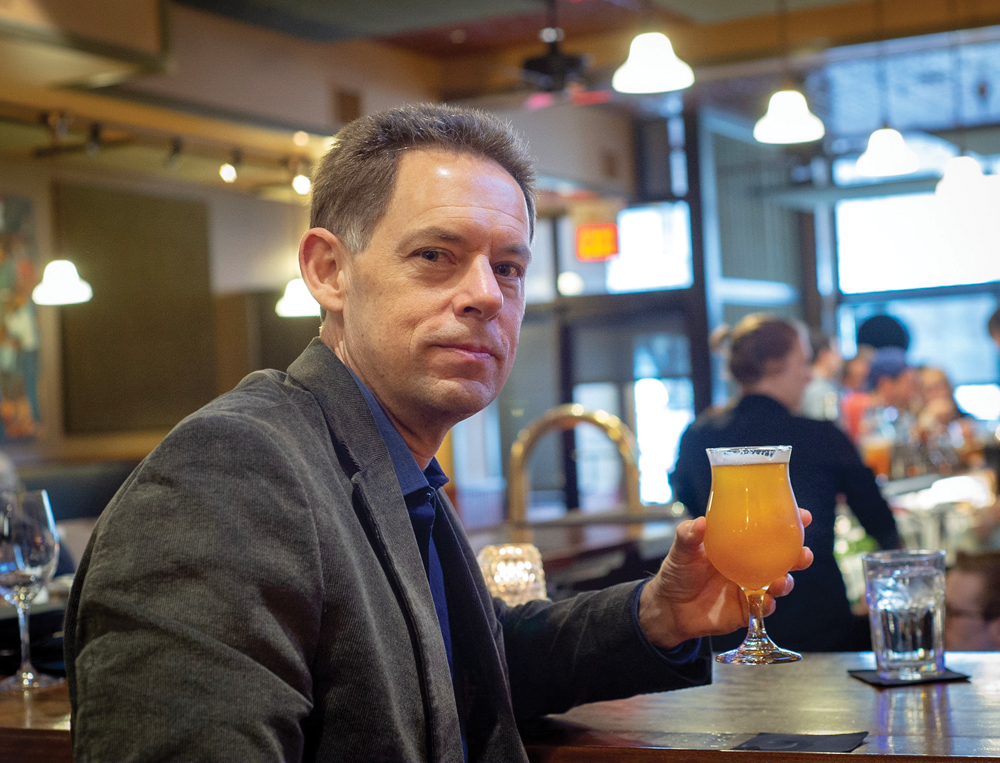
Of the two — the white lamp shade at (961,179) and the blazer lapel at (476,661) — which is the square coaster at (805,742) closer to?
the blazer lapel at (476,661)

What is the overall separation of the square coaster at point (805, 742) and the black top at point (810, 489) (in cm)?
134

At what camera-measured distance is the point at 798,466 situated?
289cm

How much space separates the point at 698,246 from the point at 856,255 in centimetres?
366

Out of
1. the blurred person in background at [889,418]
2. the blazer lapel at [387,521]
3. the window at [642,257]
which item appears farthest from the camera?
the window at [642,257]

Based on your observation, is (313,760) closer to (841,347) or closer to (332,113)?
(332,113)

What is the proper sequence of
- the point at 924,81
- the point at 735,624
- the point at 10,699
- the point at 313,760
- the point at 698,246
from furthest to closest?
1. the point at 698,246
2. the point at 924,81
3. the point at 10,699
4. the point at 735,624
5. the point at 313,760

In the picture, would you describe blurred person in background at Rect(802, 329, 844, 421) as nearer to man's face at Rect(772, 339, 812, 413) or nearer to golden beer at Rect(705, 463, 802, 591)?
man's face at Rect(772, 339, 812, 413)

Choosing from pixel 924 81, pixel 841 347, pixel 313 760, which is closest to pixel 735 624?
pixel 313 760

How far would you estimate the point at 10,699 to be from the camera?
1.73 metres

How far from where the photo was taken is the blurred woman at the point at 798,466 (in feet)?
9.00

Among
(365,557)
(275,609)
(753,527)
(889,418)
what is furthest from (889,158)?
(275,609)

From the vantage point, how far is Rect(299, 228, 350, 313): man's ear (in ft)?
4.78

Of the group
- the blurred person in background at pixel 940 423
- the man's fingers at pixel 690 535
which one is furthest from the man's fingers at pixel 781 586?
the blurred person in background at pixel 940 423

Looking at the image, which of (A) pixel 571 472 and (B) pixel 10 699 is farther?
(A) pixel 571 472
